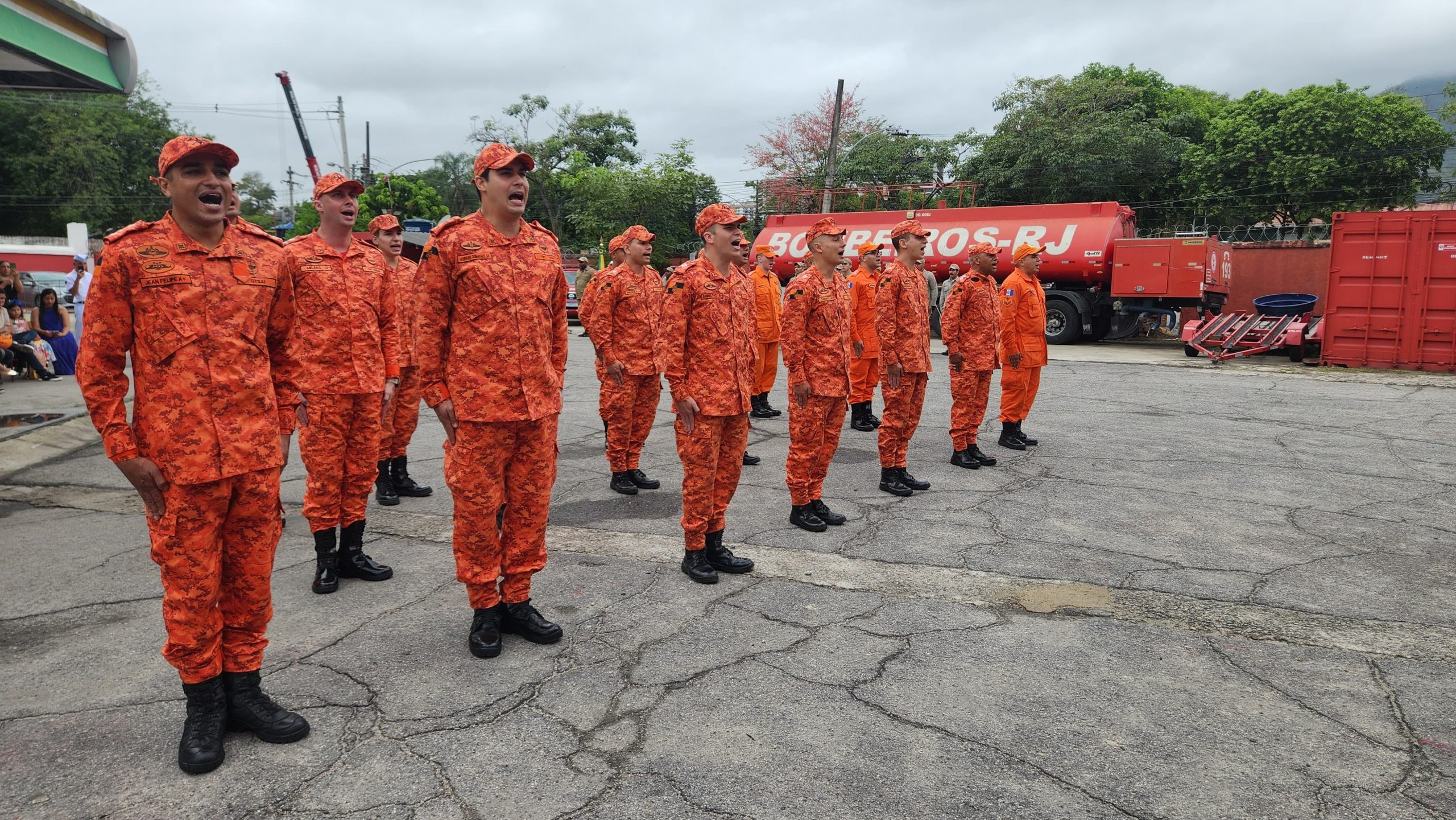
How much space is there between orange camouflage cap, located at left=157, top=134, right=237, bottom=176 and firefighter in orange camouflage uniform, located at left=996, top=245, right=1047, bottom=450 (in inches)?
245

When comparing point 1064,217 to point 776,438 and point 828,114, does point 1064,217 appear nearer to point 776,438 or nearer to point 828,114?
point 776,438

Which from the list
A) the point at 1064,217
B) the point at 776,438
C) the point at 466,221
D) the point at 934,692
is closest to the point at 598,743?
the point at 934,692

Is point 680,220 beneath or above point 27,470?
above

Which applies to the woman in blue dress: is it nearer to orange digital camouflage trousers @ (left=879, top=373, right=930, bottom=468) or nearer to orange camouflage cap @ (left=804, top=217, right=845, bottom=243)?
orange camouflage cap @ (left=804, top=217, right=845, bottom=243)

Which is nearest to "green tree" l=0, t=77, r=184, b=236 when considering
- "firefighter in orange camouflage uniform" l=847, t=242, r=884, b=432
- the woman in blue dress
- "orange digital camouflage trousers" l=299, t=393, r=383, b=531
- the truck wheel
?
the woman in blue dress

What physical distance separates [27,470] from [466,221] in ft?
→ 20.2

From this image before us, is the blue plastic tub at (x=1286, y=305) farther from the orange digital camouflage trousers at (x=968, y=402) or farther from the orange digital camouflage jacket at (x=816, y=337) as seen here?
the orange digital camouflage jacket at (x=816, y=337)

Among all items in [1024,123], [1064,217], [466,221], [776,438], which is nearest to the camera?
[466,221]

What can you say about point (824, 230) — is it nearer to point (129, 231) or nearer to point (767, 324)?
point (129, 231)

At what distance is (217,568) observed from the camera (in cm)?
276

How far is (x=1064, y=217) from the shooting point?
18281mm

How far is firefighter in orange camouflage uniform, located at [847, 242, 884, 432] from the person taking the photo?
8.70 metres

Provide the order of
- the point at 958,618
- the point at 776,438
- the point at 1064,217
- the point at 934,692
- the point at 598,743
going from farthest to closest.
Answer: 1. the point at 1064,217
2. the point at 776,438
3. the point at 958,618
4. the point at 934,692
5. the point at 598,743

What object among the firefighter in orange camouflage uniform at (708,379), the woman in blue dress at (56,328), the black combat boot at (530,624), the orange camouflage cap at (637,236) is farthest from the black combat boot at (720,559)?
the woman in blue dress at (56,328)
